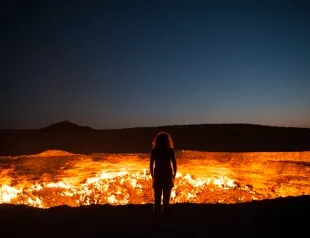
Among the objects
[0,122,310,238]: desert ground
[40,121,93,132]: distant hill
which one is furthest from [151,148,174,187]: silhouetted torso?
[40,121,93,132]: distant hill

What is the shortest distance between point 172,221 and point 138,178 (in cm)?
715

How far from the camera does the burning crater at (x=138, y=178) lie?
44.0 ft

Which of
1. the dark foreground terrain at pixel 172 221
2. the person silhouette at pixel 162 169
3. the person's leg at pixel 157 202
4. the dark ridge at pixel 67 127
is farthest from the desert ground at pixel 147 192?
the dark ridge at pixel 67 127

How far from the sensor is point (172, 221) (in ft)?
23.6

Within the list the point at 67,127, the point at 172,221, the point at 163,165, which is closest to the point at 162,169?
the point at 163,165

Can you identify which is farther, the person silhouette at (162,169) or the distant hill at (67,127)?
the distant hill at (67,127)

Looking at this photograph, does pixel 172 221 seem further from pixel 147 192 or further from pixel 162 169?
pixel 147 192

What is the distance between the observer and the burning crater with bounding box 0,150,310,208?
13.4 meters

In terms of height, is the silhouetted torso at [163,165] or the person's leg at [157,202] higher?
the silhouetted torso at [163,165]

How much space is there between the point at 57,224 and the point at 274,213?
4.11 m

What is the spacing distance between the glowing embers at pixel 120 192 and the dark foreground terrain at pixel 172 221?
5.09 m

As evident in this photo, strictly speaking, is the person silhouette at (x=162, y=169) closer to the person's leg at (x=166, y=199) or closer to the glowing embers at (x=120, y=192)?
the person's leg at (x=166, y=199)

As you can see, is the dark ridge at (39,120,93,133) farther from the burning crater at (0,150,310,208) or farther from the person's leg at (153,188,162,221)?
the person's leg at (153,188,162,221)

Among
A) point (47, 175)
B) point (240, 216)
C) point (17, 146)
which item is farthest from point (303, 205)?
point (17, 146)
